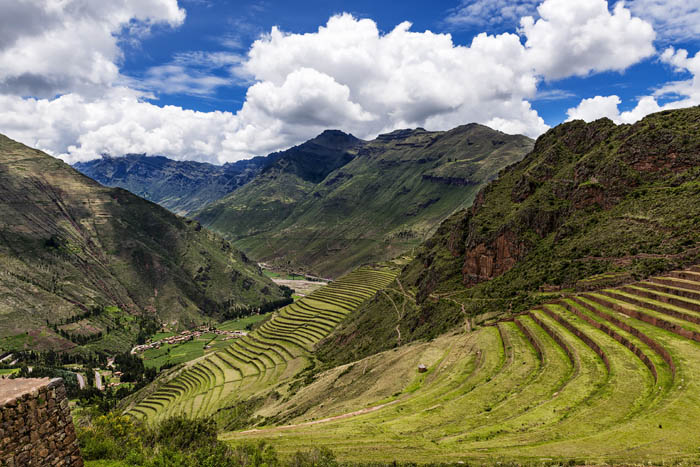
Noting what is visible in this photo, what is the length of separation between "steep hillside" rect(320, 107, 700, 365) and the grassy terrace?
31.0 feet

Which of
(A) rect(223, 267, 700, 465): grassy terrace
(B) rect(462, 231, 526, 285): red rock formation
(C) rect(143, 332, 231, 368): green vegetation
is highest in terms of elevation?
(B) rect(462, 231, 526, 285): red rock formation

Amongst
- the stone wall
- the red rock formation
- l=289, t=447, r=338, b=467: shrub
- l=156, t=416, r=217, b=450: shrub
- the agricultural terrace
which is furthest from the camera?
the agricultural terrace

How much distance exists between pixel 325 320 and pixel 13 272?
604 feet

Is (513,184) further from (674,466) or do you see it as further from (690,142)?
(674,466)

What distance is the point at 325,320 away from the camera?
404ft

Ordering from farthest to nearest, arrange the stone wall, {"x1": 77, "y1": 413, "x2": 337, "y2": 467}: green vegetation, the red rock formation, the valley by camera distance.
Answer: the red rock formation, the valley, {"x1": 77, "y1": 413, "x2": 337, "y2": 467}: green vegetation, the stone wall

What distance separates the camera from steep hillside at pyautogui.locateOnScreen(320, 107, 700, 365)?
59.4m

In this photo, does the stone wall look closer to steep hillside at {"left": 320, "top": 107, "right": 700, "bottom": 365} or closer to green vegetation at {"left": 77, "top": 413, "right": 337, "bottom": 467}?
green vegetation at {"left": 77, "top": 413, "right": 337, "bottom": 467}

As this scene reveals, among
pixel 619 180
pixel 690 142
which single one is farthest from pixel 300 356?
pixel 690 142

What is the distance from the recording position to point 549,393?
32219 mm

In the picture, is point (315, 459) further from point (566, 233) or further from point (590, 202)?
point (590, 202)

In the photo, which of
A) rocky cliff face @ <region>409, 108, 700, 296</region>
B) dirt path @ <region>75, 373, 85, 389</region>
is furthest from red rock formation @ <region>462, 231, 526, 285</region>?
dirt path @ <region>75, 373, 85, 389</region>

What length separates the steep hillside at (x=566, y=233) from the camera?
59375mm

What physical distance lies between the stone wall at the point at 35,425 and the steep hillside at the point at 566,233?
6155 centimetres
